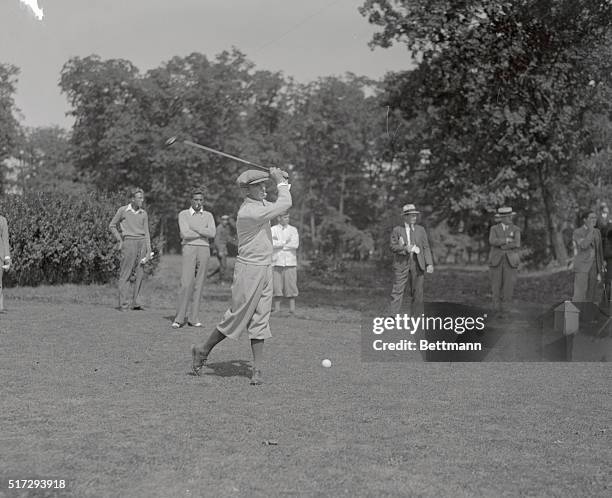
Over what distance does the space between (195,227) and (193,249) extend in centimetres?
36

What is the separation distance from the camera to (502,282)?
53.6 feet

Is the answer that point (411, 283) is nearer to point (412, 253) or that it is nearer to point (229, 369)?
point (412, 253)

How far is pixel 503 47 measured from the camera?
67.0 ft

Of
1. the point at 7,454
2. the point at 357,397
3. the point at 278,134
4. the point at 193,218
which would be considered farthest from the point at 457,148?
the point at 278,134

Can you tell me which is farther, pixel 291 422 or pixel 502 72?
pixel 502 72

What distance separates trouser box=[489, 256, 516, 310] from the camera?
16.2 meters

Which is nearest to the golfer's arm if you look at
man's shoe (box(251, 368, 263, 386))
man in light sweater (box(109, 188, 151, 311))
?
man's shoe (box(251, 368, 263, 386))

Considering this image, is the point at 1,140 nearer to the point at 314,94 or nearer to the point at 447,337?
the point at 314,94

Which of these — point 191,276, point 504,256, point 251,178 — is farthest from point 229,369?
point 504,256

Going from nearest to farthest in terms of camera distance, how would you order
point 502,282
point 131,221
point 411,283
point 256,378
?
point 256,378, point 411,283, point 131,221, point 502,282

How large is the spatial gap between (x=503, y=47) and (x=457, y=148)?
8071mm

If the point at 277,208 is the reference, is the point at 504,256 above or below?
below

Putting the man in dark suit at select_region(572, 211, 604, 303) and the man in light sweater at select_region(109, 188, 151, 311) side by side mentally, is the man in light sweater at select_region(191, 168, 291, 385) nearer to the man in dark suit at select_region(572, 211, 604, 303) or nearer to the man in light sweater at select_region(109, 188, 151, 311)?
the man in light sweater at select_region(109, 188, 151, 311)

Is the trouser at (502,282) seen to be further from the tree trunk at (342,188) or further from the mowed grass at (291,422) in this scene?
the tree trunk at (342,188)
